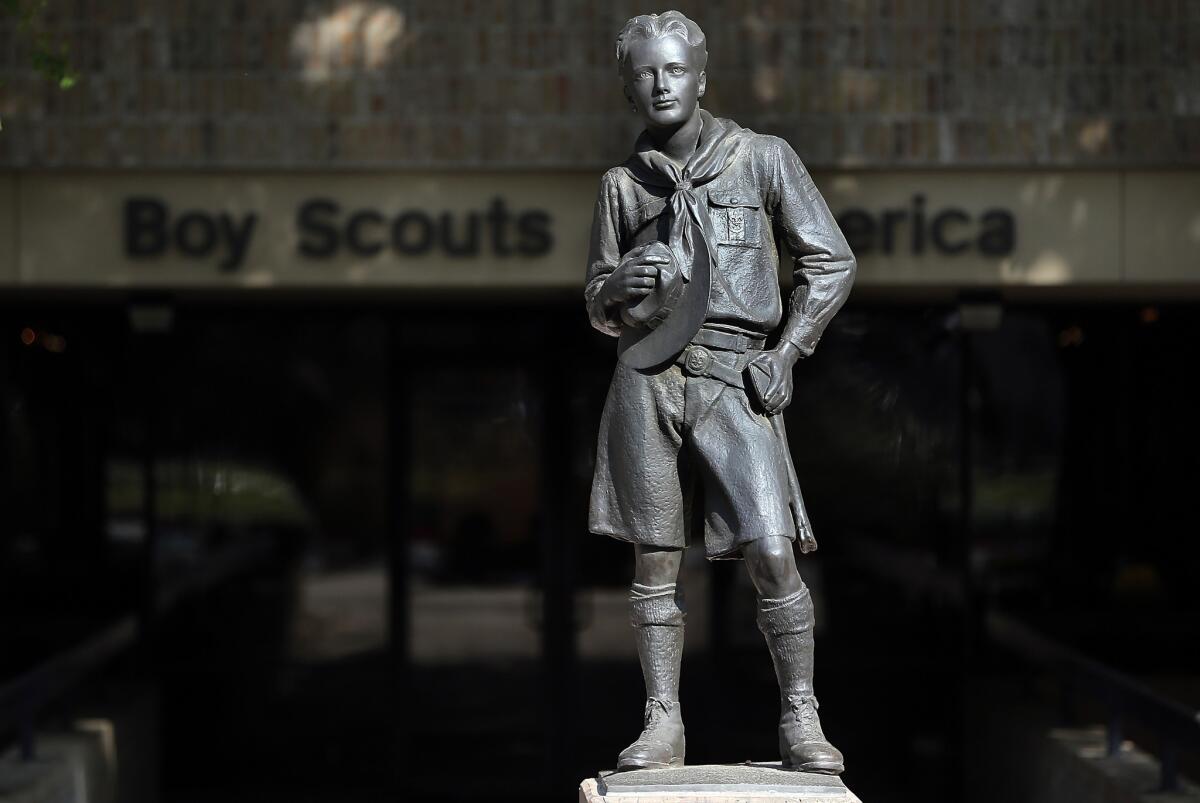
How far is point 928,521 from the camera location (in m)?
11.5

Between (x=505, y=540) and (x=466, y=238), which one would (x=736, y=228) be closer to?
(x=466, y=238)

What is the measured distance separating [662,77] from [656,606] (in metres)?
1.59

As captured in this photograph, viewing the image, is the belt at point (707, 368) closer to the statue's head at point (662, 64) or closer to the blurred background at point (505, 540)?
the statue's head at point (662, 64)

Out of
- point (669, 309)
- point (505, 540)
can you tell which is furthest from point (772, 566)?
point (505, 540)

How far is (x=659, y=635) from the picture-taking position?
5266 millimetres

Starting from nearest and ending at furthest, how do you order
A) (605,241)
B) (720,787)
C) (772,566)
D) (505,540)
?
1. (720,787)
2. (772,566)
3. (605,241)
4. (505,540)

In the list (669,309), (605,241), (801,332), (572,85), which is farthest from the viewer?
(572,85)

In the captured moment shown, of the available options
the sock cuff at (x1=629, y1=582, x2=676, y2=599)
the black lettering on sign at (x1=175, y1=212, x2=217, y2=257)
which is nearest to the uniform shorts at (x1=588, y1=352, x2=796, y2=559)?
the sock cuff at (x1=629, y1=582, x2=676, y2=599)

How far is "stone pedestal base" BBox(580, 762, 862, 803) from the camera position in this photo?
4832 mm

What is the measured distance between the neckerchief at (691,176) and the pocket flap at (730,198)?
1.6 inches

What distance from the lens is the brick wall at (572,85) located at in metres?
9.70

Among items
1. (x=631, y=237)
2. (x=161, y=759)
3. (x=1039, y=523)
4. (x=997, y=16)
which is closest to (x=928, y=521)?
(x=1039, y=523)

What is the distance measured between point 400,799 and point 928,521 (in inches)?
155

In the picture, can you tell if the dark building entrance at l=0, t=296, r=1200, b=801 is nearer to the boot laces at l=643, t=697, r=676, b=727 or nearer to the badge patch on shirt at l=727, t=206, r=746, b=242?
the badge patch on shirt at l=727, t=206, r=746, b=242
